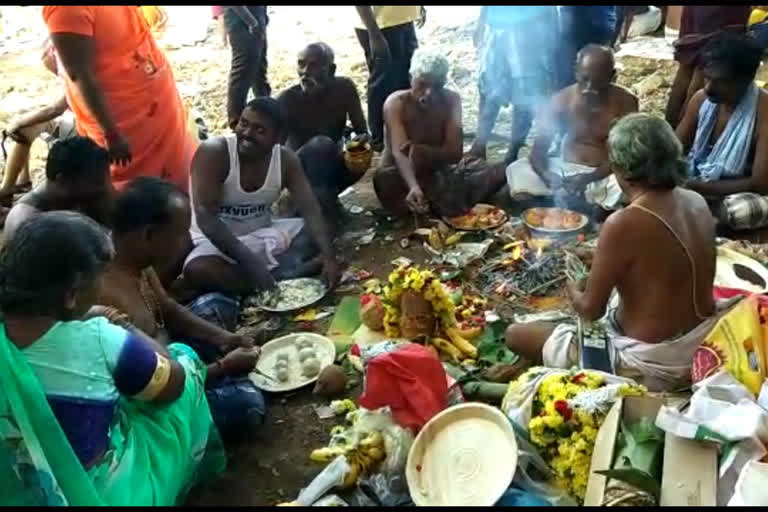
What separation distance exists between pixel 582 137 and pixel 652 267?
2387 millimetres

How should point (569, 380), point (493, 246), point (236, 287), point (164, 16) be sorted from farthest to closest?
1. point (164, 16)
2. point (493, 246)
3. point (236, 287)
4. point (569, 380)

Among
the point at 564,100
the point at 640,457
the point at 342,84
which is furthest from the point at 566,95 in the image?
the point at 640,457

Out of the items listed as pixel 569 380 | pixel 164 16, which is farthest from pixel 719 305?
pixel 164 16

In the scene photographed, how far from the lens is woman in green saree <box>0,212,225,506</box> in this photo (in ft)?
7.98

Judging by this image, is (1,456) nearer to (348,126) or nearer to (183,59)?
(348,126)

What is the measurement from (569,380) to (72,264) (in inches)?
68.8

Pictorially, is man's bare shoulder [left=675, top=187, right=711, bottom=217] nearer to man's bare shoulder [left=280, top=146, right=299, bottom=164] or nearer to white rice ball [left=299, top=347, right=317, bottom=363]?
white rice ball [left=299, top=347, right=317, bottom=363]

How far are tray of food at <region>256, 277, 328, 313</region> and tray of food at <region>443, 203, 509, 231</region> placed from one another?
3.27ft

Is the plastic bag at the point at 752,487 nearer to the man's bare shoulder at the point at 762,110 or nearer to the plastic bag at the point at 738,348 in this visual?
the plastic bag at the point at 738,348

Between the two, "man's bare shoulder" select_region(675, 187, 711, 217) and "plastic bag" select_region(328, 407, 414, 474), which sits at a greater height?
"man's bare shoulder" select_region(675, 187, 711, 217)

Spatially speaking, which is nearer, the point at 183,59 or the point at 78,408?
the point at 78,408

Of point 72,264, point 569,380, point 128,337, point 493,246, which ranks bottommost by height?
point 493,246

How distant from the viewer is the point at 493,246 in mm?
4918

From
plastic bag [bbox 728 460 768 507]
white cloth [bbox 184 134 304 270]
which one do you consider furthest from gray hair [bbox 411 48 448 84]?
plastic bag [bbox 728 460 768 507]
